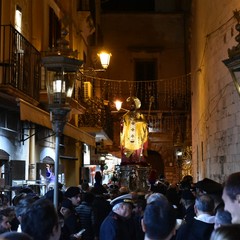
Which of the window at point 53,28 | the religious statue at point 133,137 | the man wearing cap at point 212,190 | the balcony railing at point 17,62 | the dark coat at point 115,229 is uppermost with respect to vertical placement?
the window at point 53,28

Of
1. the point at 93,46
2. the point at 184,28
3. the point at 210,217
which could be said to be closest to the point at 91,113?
the point at 93,46

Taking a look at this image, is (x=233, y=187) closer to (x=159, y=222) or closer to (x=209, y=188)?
(x=159, y=222)

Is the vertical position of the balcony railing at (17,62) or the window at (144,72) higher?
the window at (144,72)

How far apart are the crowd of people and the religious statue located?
746 centimetres

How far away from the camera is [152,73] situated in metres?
36.6

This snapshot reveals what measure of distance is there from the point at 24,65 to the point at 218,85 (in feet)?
18.6

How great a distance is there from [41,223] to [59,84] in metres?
4.41

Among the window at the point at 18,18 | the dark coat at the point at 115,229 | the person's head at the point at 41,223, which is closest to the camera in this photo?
the person's head at the point at 41,223

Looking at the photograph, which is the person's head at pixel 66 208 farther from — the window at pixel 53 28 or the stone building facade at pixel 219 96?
the window at pixel 53 28

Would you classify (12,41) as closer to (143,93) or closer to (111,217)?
(111,217)

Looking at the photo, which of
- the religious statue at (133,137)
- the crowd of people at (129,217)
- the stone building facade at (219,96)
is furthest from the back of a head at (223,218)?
the religious statue at (133,137)

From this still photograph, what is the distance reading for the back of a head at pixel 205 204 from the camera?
5.73m

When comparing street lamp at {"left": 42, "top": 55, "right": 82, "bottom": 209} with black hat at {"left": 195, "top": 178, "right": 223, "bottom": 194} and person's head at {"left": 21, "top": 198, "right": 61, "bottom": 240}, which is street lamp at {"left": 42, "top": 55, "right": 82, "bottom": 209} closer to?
black hat at {"left": 195, "top": 178, "right": 223, "bottom": 194}

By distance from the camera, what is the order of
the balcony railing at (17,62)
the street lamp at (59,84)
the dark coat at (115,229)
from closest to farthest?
the dark coat at (115,229) → the street lamp at (59,84) → the balcony railing at (17,62)
